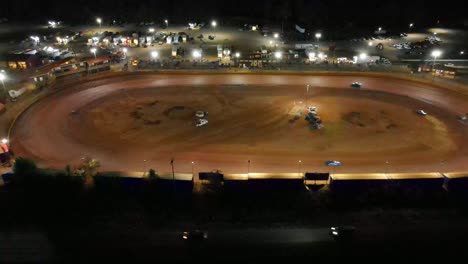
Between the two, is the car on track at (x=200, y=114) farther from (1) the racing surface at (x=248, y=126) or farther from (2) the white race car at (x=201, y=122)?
(2) the white race car at (x=201, y=122)

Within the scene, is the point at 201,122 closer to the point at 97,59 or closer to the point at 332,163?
the point at 332,163

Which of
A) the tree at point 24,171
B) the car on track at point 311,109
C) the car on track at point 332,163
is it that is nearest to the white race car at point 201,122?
the car on track at point 311,109

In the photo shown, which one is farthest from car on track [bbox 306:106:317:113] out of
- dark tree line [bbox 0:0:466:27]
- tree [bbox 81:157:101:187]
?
dark tree line [bbox 0:0:466:27]

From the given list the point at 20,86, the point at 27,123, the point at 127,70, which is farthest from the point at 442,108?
the point at 20,86

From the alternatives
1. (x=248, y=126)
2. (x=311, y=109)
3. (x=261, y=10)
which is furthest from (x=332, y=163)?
(x=261, y=10)

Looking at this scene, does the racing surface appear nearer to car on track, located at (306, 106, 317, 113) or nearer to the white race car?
car on track, located at (306, 106, 317, 113)

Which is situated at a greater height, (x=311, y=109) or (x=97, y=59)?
(x=97, y=59)

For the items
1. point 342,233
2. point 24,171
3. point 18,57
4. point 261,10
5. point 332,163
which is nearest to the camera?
point 342,233

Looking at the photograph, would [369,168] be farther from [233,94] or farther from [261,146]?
[233,94]

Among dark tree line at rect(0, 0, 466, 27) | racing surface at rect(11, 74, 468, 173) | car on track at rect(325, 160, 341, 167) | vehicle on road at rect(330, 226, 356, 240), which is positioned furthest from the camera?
dark tree line at rect(0, 0, 466, 27)
